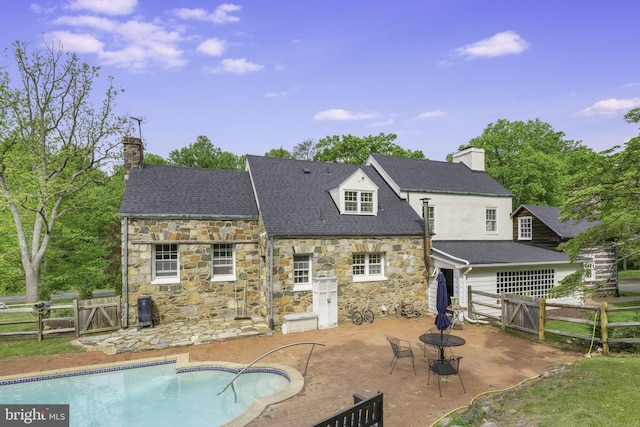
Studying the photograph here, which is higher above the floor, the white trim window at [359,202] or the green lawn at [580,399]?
the white trim window at [359,202]

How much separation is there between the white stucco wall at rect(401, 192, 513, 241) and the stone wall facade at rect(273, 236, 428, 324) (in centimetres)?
329

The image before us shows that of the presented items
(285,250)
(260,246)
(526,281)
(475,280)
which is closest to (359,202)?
(285,250)

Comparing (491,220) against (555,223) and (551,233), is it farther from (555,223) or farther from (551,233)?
(555,223)

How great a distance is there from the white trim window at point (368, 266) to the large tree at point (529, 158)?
20.7m

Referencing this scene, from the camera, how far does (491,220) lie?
21.3 meters

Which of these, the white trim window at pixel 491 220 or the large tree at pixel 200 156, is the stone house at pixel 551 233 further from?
the large tree at pixel 200 156

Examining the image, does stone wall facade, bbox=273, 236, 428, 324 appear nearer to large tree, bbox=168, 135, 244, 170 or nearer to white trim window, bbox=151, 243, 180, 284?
white trim window, bbox=151, 243, 180, 284

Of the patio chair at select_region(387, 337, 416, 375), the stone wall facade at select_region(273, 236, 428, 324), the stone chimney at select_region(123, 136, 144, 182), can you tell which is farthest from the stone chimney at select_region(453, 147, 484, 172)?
the stone chimney at select_region(123, 136, 144, 182)

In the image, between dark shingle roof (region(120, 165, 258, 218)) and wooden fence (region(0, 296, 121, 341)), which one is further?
dark shingle roof (region(120, 165, 258, 218))

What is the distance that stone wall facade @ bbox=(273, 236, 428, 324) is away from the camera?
14125mm

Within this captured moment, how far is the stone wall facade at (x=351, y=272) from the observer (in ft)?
46.3

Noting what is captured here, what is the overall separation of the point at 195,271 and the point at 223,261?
1333mm

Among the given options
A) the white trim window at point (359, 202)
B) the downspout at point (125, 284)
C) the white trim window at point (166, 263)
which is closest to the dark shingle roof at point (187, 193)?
the downspout at point (125, 284)

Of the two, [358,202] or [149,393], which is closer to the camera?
[149,393]
